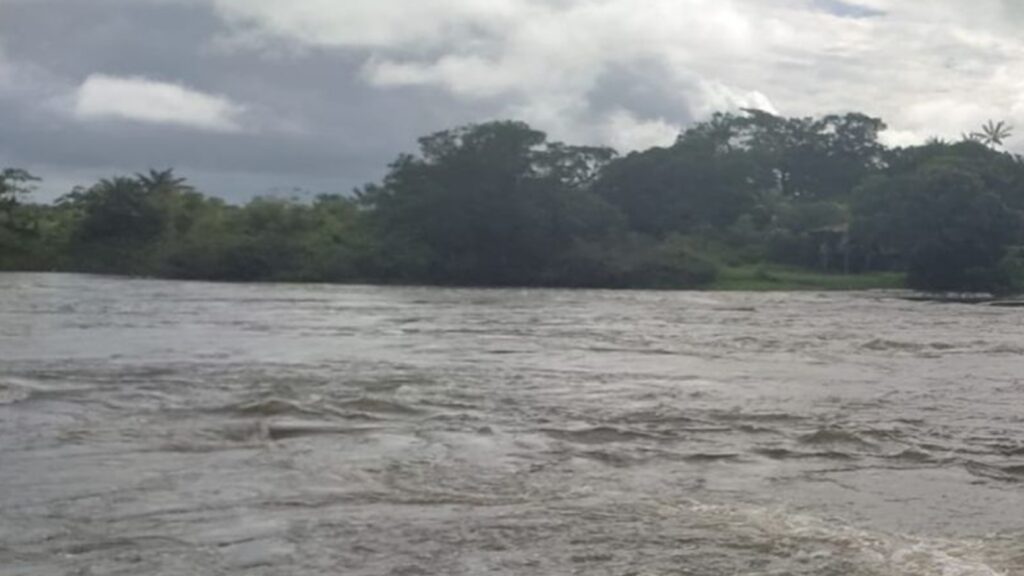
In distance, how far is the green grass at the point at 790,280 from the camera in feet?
201

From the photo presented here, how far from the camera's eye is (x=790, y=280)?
2456 inches

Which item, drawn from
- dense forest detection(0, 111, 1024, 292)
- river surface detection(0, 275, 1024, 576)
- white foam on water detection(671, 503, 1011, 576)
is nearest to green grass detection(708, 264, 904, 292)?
dense forest detection(0, 111, 1024, 292)

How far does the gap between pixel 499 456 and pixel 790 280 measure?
52494 mm

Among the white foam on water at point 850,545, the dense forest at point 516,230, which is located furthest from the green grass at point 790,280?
the white foam on water at point 850,545

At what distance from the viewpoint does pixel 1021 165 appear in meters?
71.1

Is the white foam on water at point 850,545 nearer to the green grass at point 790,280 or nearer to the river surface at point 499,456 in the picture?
the river surface at point 499,456

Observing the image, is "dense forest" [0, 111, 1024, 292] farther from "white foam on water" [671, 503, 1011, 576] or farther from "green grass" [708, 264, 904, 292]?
"white foam on water" [671, 503, 1011, 576]

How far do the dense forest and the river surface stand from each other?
3433 cm

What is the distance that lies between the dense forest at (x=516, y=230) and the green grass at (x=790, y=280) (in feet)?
1.26

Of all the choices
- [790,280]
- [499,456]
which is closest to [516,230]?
[790,280]

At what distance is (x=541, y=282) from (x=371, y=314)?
27760mm

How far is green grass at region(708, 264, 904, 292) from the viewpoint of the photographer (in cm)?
6122

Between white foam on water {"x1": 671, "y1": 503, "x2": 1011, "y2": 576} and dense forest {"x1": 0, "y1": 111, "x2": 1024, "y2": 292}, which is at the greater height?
dense forest {"x1": 0, "y1": 111, "x2": 1024, "y2": 292}

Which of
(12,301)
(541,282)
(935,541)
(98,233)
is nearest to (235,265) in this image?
(98,233)
